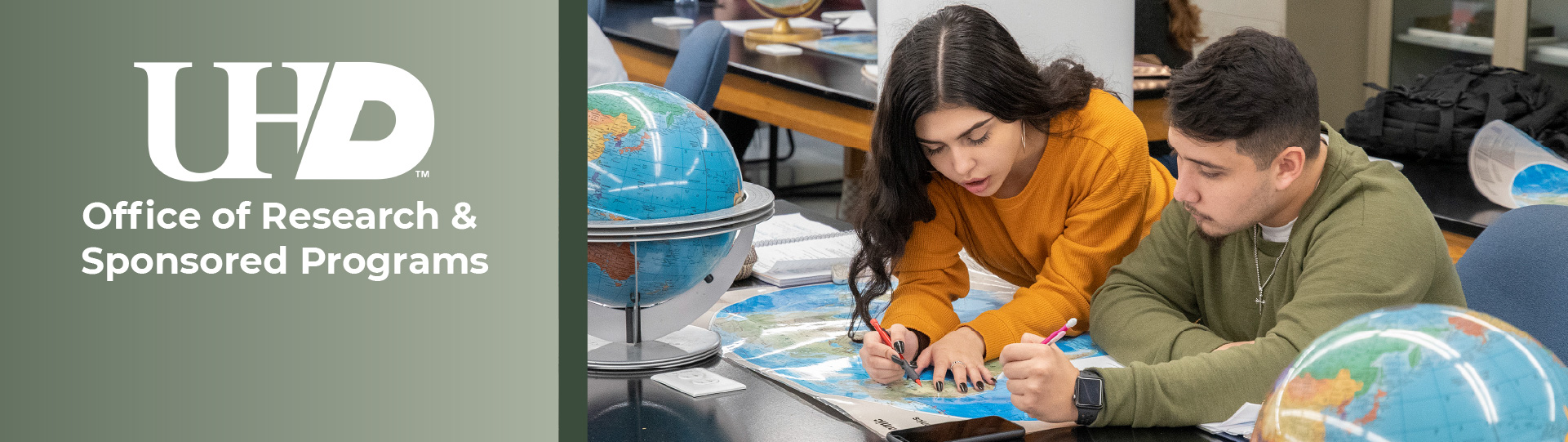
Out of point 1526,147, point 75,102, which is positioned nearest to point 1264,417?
point 75,102

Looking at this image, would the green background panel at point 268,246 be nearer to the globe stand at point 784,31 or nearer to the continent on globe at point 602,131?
the continent on globe at point 602,131

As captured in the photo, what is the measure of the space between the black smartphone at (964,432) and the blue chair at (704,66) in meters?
1.86

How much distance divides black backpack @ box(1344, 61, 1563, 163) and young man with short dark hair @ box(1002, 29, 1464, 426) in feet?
5.28

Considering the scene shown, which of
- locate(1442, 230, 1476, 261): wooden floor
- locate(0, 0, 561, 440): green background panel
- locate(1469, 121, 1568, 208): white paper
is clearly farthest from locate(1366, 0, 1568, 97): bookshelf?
locate(0, 0, 561, 440): green background panel

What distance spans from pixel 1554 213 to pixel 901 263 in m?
0.64

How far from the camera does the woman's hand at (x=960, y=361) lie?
1248 mm

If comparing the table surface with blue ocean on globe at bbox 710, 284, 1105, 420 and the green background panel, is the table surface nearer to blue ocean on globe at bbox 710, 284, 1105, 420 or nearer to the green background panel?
blue ocean on globe at bbox 710, 284, 1105, 420

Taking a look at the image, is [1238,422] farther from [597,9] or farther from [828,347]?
[597,9]

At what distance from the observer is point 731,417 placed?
1.16 meters

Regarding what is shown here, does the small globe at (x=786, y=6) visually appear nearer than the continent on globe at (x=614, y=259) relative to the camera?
No

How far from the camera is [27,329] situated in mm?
878

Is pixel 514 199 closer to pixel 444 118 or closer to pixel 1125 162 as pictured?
pixel 444 118

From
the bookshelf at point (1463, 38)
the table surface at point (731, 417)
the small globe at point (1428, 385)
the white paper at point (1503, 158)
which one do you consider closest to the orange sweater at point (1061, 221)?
the table surface at point (731, 417)

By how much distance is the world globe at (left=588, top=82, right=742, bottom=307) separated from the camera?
4.01ft
